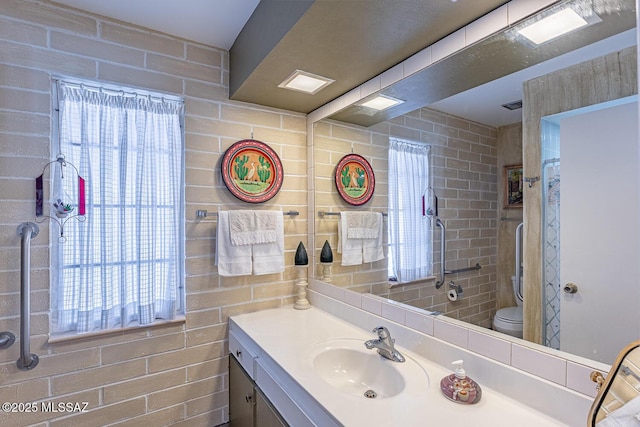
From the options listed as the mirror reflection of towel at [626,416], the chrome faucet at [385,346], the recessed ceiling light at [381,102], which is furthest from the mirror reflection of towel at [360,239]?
the mirror reflection of towel at [626,416]

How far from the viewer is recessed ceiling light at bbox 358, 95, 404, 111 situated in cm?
154

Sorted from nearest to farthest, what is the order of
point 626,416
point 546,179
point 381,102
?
point 626,416
point 546,179
point 381,102

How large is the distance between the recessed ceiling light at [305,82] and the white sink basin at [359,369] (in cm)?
131

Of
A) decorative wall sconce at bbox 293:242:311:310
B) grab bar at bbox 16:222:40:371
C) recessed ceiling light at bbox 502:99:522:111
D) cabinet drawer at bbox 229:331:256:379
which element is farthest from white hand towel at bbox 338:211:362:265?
grab bar at bbox 16:222:40:371

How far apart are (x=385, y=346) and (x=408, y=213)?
0.62m

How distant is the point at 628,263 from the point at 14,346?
7.35 ft

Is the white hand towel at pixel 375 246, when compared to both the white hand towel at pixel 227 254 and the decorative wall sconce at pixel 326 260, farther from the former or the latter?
the white hand towel at pixel 227 254

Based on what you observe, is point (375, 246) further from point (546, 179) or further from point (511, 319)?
point (546, 179)

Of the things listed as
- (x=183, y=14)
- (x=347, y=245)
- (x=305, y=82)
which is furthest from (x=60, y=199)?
(x=347, y=245)

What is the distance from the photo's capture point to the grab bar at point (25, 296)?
4.26ft

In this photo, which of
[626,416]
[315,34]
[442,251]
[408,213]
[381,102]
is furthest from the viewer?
[381,102]

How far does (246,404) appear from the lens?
1.51 meters

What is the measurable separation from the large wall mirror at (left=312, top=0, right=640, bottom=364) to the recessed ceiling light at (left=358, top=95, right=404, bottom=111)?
10cm

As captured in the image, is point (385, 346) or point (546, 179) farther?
point (385, 346)
